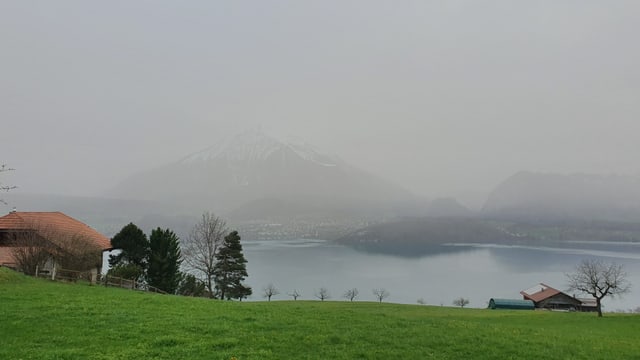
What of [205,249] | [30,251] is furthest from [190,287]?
[30,251]

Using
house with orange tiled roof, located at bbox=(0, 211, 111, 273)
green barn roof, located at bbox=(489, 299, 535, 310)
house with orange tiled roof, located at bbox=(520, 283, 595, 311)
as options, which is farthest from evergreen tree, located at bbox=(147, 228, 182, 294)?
house with orange tiled roof, located at bbox=(520, 283, 595, 311)

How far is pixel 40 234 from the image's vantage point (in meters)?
30.0

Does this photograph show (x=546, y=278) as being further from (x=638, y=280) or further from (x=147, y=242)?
(x=147, y=242)

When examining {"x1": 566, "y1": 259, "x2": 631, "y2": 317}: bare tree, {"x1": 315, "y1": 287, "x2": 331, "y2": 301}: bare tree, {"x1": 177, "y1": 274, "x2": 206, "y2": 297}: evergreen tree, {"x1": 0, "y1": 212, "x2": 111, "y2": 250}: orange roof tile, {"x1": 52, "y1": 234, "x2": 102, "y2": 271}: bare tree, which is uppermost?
{"x1": 0, "y1": 212, "x2": 111, "y2": 250}: orange roof tile

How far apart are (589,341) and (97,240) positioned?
3840cm

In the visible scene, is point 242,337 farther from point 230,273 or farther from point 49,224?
point 230,273

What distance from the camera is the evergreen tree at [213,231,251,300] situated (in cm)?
4973

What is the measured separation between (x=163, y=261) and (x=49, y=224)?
10340 millimetres

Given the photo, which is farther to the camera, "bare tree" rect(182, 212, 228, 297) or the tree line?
"bare tree" rect(182, 212, 228, 297)

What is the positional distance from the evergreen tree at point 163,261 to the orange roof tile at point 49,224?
13.5 feet

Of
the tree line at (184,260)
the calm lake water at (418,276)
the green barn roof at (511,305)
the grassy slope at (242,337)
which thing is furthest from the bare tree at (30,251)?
the calm lake water at (418,276)

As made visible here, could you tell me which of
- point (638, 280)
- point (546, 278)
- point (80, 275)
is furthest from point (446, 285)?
point (80, 275)

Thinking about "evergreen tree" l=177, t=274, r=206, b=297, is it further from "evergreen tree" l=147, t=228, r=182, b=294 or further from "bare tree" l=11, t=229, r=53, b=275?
"bare tree" l=11, t=229, r=53, b=275

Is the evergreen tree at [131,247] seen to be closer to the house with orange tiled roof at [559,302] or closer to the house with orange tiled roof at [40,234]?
the house with orange tiled roof at [40,234]
